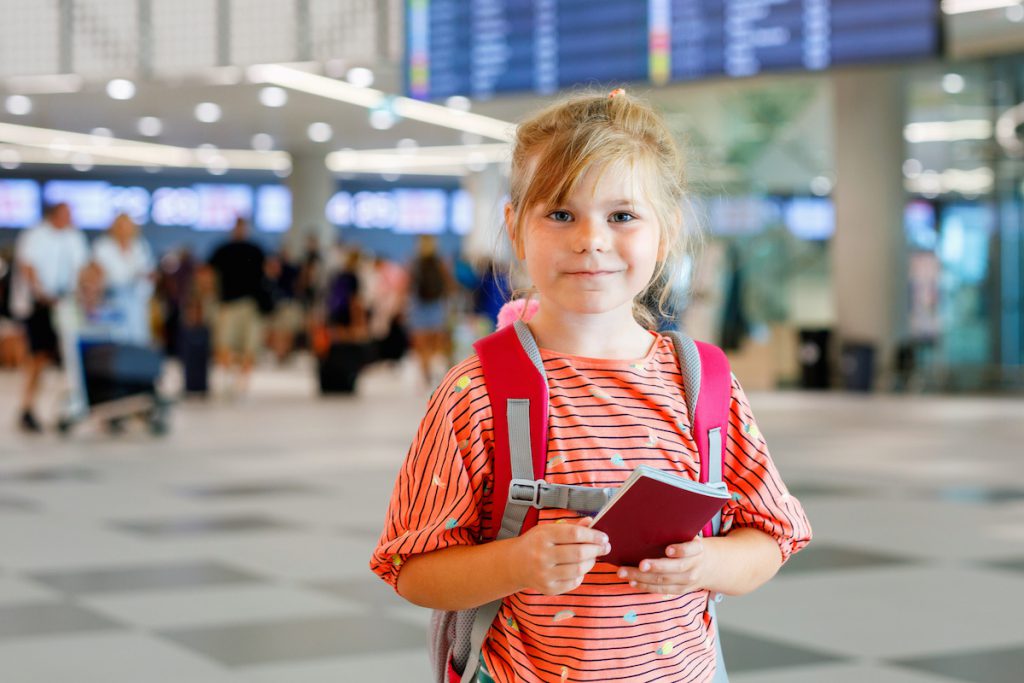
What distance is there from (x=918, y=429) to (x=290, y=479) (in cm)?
539

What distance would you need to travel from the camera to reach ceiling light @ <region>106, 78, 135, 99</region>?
817 inches

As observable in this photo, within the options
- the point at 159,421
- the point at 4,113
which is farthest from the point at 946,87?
the point at 4,113

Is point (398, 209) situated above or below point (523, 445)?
above

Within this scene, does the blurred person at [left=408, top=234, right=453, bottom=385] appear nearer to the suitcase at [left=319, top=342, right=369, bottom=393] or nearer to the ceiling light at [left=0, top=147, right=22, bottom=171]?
the suitcase at [left=319, top=342, right=369, bottom=393]

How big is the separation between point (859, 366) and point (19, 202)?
82.7ft

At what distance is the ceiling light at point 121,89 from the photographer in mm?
20748

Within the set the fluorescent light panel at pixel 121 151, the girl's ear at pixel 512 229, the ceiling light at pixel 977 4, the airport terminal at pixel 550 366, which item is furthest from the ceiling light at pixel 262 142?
the girl's ear at pixel 512 229

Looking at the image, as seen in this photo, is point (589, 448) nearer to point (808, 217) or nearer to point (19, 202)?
point (808, 217)

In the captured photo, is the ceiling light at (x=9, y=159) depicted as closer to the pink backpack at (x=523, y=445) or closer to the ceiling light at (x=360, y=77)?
the ceiling light at (x=360, y=77)

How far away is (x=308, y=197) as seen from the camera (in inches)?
1171

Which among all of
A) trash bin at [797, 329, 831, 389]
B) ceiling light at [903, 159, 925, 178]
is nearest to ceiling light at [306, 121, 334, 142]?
ceiling light at [903, 159, 925, 178]

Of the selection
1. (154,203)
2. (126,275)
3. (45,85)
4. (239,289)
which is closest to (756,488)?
(126,275)

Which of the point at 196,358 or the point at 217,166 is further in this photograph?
the point at 217,166

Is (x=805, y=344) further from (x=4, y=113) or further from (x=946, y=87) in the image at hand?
(x=4, y=113)
